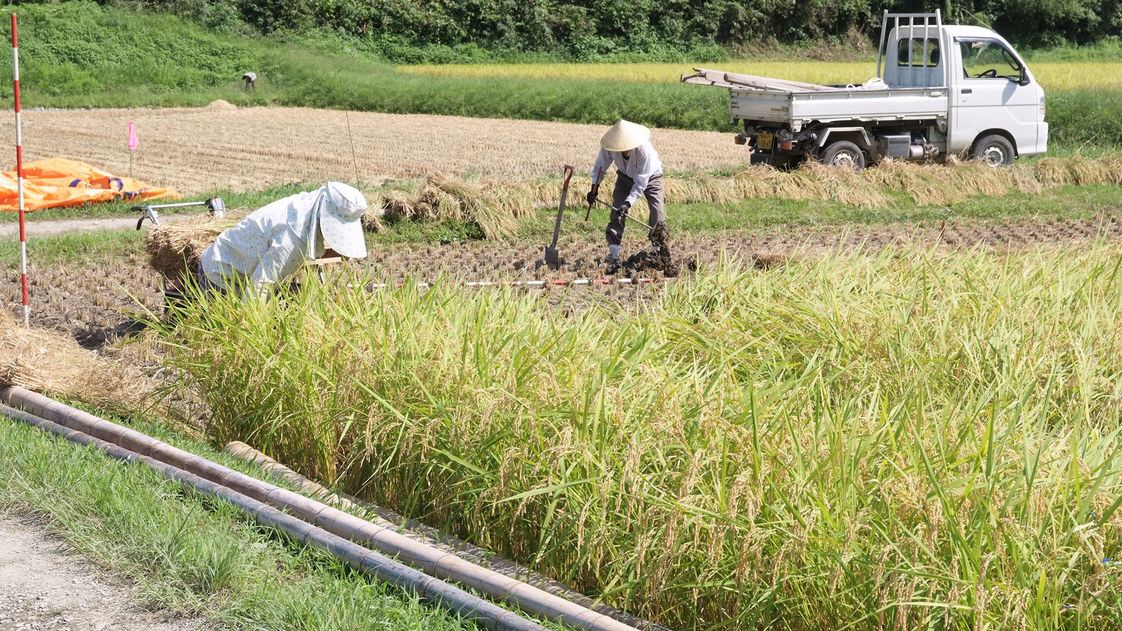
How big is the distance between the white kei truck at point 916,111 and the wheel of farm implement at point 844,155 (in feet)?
0.04

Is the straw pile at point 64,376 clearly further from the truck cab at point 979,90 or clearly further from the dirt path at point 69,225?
the truck cab at point 979,90

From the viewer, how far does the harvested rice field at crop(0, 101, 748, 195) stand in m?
15.9

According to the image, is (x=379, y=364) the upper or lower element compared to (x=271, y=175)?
upper

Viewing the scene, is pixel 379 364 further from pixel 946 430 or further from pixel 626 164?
pixel 626 164

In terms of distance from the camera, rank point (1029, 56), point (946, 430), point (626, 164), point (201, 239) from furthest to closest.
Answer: point (1029, 56)
point (626, 164)
point (201, 239)
point (946, 430)

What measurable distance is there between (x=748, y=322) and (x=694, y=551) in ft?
7.45

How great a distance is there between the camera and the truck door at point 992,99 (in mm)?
15438

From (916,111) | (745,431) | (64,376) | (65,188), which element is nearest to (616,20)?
(916,111)

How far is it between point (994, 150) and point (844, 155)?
2467 mm

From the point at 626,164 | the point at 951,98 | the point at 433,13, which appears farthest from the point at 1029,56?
the point at 626,164

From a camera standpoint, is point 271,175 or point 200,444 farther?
point 271,175

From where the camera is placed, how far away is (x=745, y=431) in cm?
375

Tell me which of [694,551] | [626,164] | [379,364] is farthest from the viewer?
[626,164]

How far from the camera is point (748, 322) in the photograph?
5.55m
